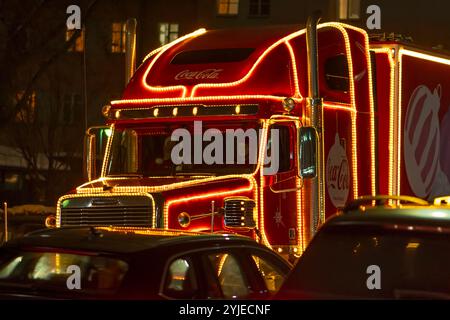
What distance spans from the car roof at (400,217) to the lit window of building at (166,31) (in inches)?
1763

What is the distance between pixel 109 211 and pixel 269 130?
1968mm

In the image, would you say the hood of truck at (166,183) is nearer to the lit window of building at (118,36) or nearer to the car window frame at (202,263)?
the car window frame at (202,263)

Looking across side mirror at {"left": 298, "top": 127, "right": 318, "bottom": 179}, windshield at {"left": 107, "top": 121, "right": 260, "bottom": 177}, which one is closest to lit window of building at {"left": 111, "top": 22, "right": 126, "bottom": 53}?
windshield at {"left": 107, "top": 121, "right": 260, "bottom": 177}

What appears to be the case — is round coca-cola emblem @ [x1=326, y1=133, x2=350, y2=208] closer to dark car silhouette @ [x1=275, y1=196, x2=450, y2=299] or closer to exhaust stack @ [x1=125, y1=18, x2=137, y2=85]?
exhaust stack @ [x1=125, y1=18, x2=137, y2=85]

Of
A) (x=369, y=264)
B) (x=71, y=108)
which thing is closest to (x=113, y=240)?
(x=369, y=264)

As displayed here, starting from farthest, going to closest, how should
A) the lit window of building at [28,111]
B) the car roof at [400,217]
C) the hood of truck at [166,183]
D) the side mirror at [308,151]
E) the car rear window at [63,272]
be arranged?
the lit window of building at [28,111]
the hood of truck at [166,183]
the side mirror at [308,151]
the car rear window at [63,272]
the car roof at [400,217]

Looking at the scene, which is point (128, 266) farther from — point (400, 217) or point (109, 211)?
point (109, 211)

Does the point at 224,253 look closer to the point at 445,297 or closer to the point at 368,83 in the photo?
the point at 445,297

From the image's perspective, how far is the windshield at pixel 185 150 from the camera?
13.3 m

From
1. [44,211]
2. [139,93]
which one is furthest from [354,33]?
[44,211]

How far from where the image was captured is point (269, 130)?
13.3 m

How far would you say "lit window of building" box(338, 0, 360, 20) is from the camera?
43.1m

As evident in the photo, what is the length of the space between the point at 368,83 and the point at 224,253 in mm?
6632

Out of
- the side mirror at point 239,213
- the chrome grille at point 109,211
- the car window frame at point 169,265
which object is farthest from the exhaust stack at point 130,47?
the car window frame at point 169,265
